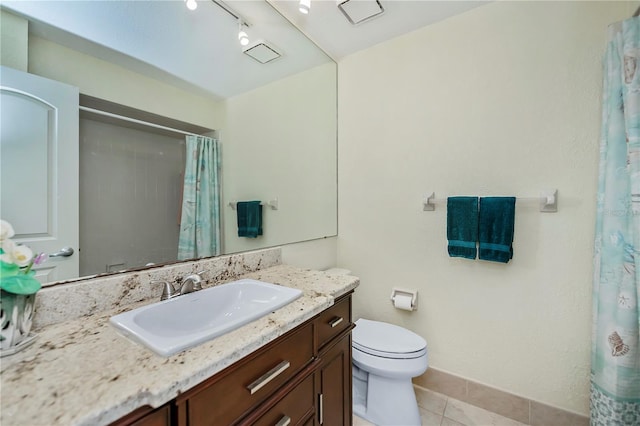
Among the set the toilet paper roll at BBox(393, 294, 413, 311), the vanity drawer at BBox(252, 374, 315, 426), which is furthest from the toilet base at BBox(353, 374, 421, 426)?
the vanity drawer at BBox(252, 374, 315, 426)

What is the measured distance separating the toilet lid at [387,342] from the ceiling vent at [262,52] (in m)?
1.82

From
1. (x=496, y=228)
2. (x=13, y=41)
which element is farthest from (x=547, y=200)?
(x=13, y=41)

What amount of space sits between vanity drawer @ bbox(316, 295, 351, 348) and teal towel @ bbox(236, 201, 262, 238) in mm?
Result: 611

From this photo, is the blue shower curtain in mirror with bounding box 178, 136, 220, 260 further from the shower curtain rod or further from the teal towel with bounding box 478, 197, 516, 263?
the teal towel with bounding box 478, 197, 516, 263

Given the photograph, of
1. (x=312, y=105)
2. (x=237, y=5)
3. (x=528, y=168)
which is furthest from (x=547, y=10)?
(x=237, y=5)

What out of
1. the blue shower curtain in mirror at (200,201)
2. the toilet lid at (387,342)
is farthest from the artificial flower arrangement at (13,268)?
the toilet lid at (387,342)

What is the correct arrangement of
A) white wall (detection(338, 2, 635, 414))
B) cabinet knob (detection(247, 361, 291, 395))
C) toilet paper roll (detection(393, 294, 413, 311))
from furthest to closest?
toilet paper roll (detection(393, 294, 413, 311)) → white wall (detection(338, 2, 635, 414)) → cabinet knob (detection(247, 361, 291, 395))

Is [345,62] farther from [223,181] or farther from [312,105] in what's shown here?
[223,181]

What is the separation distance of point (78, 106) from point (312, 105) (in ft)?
4.73

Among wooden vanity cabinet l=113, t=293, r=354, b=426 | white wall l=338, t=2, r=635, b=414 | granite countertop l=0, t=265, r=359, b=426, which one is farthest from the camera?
white wall l=338, t=2, r=635, b=414

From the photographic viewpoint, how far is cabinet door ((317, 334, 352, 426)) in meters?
1.01

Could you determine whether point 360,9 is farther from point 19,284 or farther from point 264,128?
point 19,284

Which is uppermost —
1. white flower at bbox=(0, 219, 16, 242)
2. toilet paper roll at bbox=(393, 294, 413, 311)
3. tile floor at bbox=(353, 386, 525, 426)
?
white flower at bbox=(0, 219, 16, 242)

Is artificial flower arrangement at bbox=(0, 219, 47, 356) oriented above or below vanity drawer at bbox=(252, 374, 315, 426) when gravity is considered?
above
